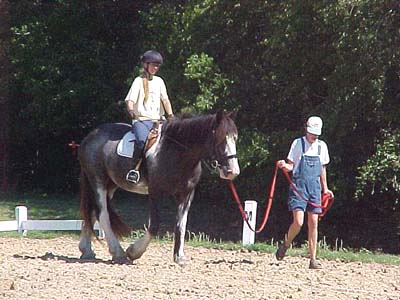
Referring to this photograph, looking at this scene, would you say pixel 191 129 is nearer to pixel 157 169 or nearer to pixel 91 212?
pixel 157 169

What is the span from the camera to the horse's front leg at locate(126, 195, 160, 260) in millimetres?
11172

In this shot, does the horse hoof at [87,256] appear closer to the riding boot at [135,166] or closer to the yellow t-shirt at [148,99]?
the riding boot at [135,166]

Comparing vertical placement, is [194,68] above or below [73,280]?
above

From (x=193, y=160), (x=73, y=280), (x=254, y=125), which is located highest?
(x=254, y=125)

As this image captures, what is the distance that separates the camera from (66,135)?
2709 centimetres

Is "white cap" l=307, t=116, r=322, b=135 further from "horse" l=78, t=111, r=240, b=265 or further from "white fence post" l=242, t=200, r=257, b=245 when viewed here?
"white fence post" l=242, t=200, r=257, b=245

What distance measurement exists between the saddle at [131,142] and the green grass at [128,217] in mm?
2894

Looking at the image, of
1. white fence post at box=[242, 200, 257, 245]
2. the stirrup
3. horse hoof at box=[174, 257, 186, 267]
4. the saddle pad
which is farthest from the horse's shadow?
white fence post at box=[242, 200, 257, 245]

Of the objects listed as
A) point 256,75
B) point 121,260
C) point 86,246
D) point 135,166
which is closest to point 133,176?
point 135,166

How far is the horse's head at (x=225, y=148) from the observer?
34.6 ft

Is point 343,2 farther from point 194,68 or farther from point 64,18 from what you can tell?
point 64,18

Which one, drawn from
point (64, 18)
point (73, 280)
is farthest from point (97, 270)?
point (64, 18)

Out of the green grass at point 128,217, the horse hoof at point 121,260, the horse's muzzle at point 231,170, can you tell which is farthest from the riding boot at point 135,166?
the green grass at point 128,217

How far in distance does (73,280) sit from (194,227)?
1219 centimetres
